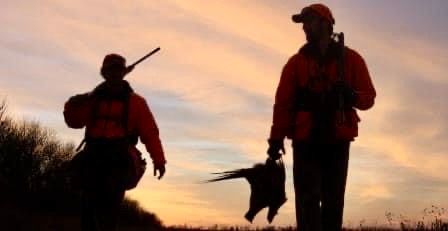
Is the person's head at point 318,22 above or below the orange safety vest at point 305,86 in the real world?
above

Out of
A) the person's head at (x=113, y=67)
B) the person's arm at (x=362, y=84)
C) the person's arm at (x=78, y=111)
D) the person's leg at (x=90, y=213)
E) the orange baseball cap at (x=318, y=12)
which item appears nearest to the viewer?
the orange baseball cap at (x=318, y=12)

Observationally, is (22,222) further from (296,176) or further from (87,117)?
(296,176)

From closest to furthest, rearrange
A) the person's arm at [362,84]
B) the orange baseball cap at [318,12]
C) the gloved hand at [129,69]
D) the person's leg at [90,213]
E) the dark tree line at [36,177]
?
the orange baseball cap at [318,12] → the person's arm at [362,84] → the person's leg at [90,213] → the gloved hand at [129,69] → the dark tree line at [36,177]

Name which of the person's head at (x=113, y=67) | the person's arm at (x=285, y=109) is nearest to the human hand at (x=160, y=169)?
the person's head at (x=113, y=67)

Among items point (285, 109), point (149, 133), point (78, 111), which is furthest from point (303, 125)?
point (78, 111)

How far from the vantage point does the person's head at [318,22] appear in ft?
29.0

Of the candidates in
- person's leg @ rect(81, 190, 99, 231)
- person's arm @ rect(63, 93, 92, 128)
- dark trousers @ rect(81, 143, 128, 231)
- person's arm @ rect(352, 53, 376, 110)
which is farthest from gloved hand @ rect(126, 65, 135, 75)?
person's arm @ rect(352, 53, 376, 110)

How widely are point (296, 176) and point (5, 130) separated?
3291cm

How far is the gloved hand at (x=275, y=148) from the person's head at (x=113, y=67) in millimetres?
2650

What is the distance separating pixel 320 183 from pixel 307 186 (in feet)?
0.46

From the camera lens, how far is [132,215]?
36.9 m

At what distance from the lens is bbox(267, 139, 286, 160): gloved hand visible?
8.84 metres

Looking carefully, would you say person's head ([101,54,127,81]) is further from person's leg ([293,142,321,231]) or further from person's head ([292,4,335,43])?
person's leg ([293,142,321,231])

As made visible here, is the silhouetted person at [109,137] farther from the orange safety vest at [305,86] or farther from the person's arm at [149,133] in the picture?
the orange safety vest at [305,86]
